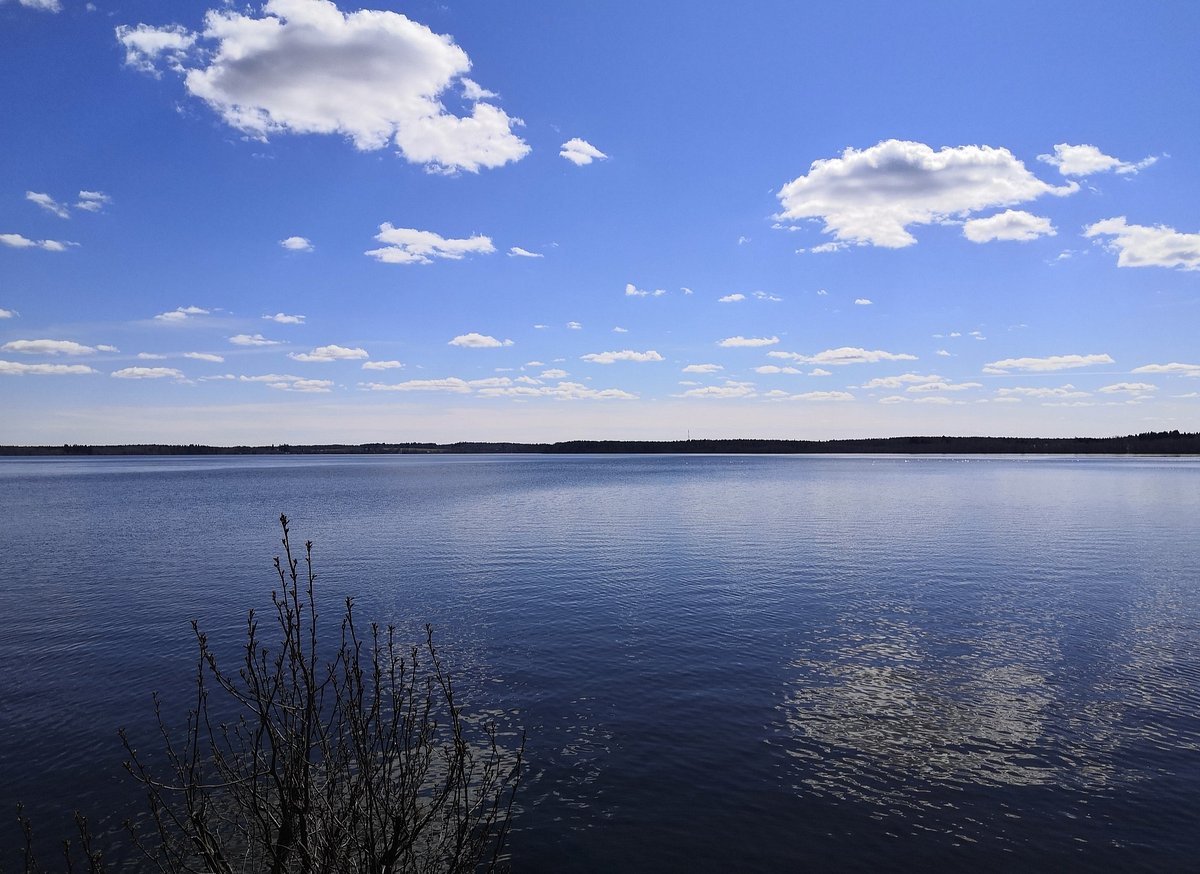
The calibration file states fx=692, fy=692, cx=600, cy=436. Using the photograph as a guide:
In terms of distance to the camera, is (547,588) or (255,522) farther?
(255,522)

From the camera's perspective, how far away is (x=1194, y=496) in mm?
71438

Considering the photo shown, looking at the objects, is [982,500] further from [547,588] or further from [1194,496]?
[547,588]

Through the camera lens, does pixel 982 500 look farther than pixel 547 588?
Yes

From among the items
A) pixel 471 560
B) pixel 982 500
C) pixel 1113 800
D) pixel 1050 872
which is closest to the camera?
pixel 1050 872

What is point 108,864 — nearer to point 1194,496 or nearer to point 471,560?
point 471,560

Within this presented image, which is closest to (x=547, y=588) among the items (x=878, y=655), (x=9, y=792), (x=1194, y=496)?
(x=878, y=655)

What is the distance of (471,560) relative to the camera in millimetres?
36000

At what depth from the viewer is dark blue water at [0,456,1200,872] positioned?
11.2 m

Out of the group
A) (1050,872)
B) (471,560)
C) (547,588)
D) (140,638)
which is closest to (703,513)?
(471,560)

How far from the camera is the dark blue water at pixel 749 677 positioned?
1121 cm

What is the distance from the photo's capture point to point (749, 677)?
17734 millimetres

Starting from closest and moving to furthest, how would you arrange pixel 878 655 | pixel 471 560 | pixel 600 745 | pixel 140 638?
pixel 600 745 → pixel 878 655 → pixel 140 638 → pixel 471 560

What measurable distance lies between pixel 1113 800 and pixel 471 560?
2874 cm

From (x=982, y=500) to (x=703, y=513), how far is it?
31.0 meters
